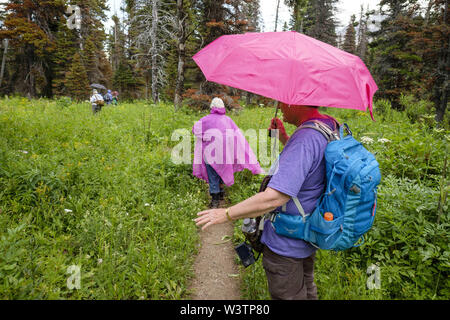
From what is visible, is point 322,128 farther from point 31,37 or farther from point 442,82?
point 31,37

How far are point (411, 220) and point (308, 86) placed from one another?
2781mm

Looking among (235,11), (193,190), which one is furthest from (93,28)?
(193,190)

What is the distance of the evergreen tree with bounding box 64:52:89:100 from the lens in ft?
86.0

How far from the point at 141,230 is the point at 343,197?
10.5 ft

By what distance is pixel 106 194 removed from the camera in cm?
438

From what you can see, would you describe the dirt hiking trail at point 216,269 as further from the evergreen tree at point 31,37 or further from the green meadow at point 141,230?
the evergreen tree at point 31,37

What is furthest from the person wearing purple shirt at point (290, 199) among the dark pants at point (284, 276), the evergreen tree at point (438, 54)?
the evergreen tree at point (438, 54)

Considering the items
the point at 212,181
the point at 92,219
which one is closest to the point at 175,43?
the point at 212,181

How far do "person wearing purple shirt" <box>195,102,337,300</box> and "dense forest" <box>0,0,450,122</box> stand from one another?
10851 mm

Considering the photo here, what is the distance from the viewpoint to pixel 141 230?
12.8 feet

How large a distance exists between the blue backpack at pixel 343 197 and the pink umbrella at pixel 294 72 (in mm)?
259

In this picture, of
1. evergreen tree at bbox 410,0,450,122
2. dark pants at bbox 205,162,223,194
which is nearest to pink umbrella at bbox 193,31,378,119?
dark pants at bbox 205,162,223,194
